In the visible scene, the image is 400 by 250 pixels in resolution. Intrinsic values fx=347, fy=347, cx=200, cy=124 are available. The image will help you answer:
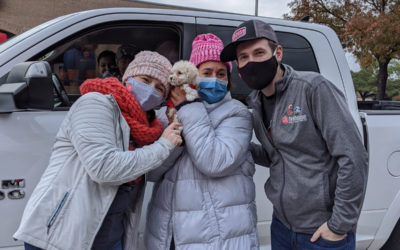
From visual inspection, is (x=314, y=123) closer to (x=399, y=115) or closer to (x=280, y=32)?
(x=280, y=32)

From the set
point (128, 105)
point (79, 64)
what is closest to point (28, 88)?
point (128, 105)

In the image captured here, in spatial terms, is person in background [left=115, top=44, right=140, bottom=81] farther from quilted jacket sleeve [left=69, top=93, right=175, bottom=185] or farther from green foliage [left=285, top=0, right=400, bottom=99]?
green foliage [left=285, top=0, right=400, bottom=99]

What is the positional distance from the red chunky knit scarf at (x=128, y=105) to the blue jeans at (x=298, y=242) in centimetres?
81

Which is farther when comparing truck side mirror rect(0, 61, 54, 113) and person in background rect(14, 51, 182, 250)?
truck side mirror rect(0, 61, 54, 113)

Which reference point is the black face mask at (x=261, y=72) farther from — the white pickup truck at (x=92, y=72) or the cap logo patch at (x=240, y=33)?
the white pickup truck at (x=92, y=72)

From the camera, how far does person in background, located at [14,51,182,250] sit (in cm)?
141

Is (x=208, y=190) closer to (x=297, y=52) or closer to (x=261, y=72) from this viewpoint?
(x=261, y=72)

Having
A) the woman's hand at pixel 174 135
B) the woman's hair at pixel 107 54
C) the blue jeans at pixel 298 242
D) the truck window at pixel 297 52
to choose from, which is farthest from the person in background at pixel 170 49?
the blue jeans at pixel 298 242

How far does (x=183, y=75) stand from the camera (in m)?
1.60

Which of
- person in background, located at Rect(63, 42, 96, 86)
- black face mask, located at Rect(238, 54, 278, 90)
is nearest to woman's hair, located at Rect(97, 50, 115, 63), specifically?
person in background, located at Rect(63, 42, 96, 86)

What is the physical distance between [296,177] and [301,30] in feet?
5.05

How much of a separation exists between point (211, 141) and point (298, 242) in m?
0.66

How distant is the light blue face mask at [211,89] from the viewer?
1781mm

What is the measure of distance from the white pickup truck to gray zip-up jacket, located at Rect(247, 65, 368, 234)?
75 cm
